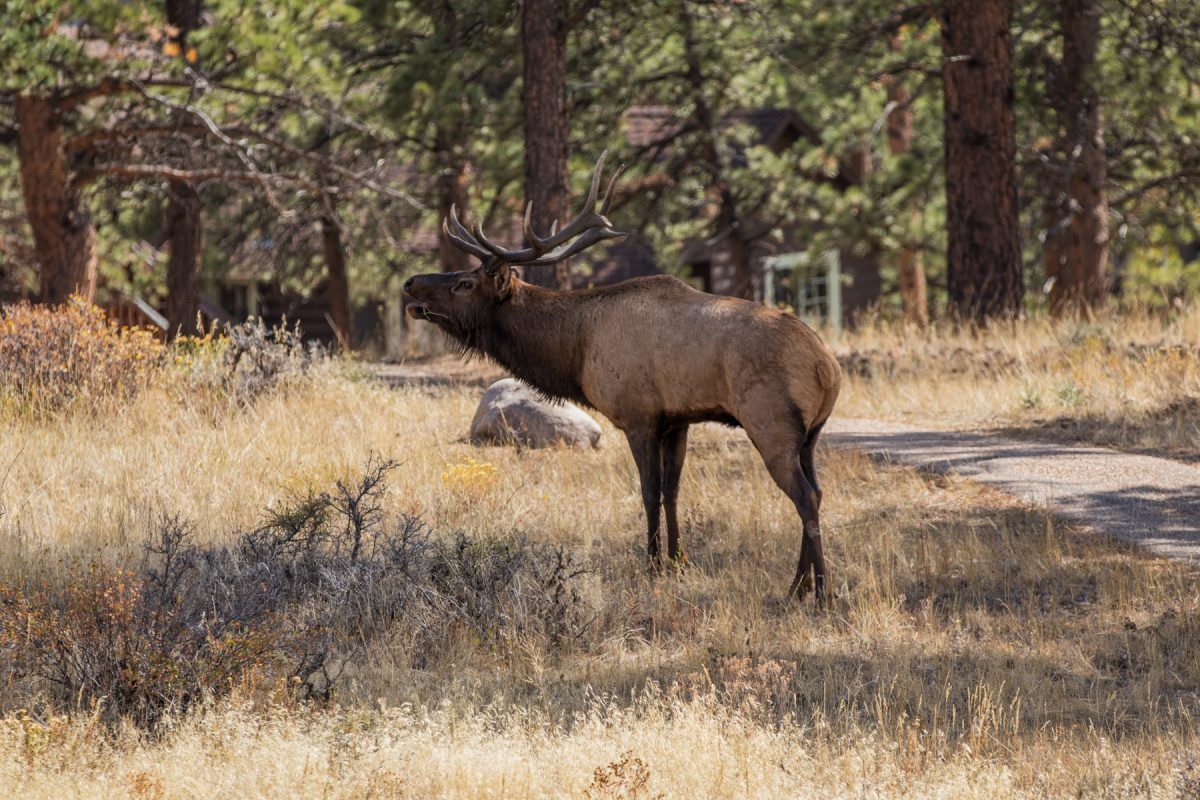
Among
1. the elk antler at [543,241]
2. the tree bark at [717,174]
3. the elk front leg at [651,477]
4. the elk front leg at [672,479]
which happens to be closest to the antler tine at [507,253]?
the elk antler at [543,241]

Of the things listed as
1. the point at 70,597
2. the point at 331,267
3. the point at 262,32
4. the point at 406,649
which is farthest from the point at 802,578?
the point at 331,267

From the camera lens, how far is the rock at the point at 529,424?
11.3m

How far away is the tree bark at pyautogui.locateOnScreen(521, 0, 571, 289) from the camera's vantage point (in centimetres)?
1428

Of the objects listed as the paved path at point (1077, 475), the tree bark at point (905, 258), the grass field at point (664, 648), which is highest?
the tree bark at point (905, 258)

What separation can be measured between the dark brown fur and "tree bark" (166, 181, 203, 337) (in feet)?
32.4

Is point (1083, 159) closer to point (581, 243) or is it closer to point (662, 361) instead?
point (581, 243)

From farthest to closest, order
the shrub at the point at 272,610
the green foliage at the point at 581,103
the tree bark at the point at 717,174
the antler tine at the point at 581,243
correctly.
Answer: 1. the tree bark at the point at 717,174
2. the green foliage at the point at 581,103
3. the antler tine at the point at 581,243
4. the shrub at the point at 272,610

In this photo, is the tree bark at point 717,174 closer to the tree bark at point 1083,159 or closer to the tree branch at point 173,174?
the tree bark at point 1083,159

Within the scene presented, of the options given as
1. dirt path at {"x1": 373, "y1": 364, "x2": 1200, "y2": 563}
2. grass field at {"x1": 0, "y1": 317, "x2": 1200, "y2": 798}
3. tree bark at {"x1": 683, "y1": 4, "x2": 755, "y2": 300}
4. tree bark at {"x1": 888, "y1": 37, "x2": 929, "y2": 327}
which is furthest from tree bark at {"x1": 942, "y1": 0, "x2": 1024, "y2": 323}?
tree bark at {"x1": 888, "y1": 37, "x2": 929, "y2": 327}

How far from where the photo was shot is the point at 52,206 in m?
14.6

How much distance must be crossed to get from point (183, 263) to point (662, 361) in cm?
1182

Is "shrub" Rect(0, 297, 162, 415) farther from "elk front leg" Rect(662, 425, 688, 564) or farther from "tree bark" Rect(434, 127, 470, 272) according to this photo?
"tree bark" Rect(434, 127, 470, 272)

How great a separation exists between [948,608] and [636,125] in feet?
77.3

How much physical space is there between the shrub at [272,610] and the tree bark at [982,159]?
31.3 feet
